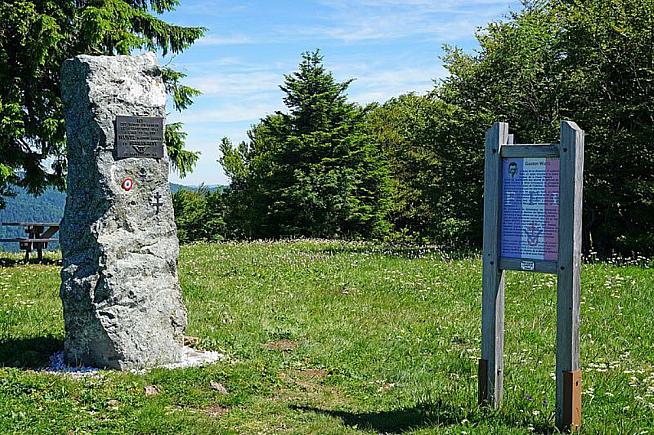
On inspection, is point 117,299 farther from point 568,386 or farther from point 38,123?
point 38,123

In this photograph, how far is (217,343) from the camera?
1006 centimetres

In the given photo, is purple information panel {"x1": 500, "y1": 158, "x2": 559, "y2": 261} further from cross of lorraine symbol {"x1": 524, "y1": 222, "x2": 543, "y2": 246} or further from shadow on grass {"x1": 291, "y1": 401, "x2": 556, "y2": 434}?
shadow on grass {"x1": 291, "y1": 401, "x2": 556, "y2": 434}

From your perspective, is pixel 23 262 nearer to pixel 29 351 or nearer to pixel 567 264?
pixel 29 351

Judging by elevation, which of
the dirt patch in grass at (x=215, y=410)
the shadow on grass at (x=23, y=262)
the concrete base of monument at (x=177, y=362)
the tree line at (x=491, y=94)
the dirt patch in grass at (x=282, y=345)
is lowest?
the dirt patch in grass at (x=215, y=410)

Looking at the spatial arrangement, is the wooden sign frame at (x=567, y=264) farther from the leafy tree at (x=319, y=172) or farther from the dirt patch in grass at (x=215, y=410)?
the leafy tree at (x=319, y=172)

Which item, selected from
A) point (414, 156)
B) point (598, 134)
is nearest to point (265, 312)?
point (598, 134)

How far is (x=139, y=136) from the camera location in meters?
8.95

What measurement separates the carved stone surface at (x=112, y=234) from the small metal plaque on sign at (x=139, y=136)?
0.08 meters

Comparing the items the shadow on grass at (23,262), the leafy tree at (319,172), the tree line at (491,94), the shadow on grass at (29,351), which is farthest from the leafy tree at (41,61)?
the leafy tree at (319,172)

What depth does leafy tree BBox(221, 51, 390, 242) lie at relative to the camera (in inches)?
1618

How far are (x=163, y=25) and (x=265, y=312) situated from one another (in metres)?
13.3

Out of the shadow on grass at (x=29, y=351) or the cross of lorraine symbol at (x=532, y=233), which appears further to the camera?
the shadow on grass at (x=29, y=351)

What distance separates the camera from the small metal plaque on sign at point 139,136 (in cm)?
881

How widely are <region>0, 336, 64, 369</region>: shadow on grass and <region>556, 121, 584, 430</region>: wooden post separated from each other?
6.04 metres
